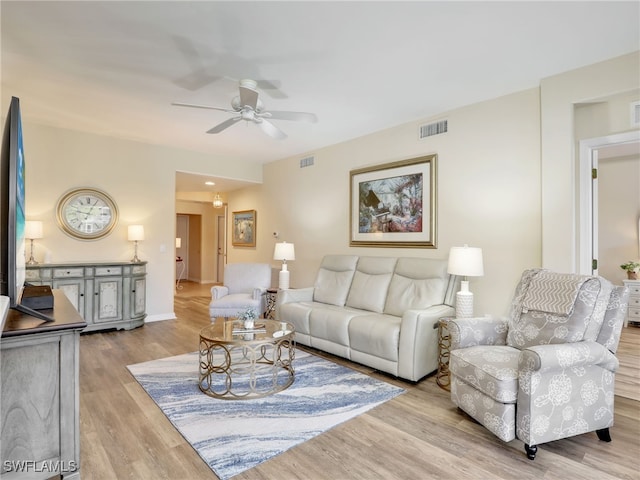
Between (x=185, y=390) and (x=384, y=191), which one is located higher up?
(x=384, y=191)

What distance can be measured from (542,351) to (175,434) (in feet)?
7.62

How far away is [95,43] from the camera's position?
2.55 metres

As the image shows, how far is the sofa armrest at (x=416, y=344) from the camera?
297cm

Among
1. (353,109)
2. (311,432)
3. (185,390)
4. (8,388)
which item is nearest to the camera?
(8,388)

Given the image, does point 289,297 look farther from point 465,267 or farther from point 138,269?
point 138,269

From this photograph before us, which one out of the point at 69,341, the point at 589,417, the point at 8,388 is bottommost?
the point at 589,417

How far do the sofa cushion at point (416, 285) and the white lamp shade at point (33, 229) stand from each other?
4.24 metres

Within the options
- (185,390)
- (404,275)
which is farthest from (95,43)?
(404,275)

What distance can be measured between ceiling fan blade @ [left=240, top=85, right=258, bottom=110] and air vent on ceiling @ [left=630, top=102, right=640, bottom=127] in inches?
120

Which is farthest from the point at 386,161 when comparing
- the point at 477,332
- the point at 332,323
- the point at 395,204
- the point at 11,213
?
the point at 11,213

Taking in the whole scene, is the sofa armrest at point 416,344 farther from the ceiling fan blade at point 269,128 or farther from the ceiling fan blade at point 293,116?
the ceiling fan blade at point 269,128

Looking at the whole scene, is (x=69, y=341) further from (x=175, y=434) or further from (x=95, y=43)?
(x=95, y=43)

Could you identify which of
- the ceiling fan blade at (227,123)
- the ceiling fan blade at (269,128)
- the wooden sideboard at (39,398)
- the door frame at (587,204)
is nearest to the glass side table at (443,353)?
the door frame at (587,204)

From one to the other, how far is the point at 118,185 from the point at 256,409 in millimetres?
4054
